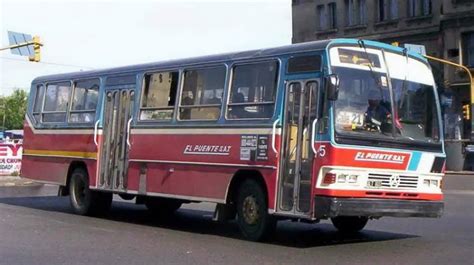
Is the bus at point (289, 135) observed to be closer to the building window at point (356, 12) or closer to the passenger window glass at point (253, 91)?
the passenger window glass at point (253, 91)

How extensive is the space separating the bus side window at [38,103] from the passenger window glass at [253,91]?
253 inches

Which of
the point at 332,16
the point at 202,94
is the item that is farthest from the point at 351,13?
the point at 202,94

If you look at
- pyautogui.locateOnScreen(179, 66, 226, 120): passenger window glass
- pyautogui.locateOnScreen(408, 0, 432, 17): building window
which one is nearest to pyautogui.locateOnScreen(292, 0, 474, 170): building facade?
pyautogui.locateOnScreen(408, 0, 432, 17): building window

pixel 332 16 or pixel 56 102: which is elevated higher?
pixel 332 16

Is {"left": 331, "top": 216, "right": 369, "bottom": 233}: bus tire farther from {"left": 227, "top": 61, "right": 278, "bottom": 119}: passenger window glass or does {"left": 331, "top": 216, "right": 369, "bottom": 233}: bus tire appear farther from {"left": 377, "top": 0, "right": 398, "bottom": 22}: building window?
{"left": 377, "top": 0, "right": 398, "bottom": 22}: building window

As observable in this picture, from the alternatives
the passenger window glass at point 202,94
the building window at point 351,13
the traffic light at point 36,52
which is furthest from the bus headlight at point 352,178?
the building window at point 351,13

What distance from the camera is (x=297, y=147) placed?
966 centimetres

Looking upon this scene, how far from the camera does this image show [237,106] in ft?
35.1

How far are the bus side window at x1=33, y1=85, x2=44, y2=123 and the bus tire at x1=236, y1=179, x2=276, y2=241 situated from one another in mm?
6892

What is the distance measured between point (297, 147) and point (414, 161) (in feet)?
5.86

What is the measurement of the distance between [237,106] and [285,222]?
11.1 feet

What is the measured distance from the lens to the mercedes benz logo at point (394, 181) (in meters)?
9.67

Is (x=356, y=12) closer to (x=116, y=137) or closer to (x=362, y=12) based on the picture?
(x=362, y=12)

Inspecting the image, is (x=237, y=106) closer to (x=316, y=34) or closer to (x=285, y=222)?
(x=285, y=222)
